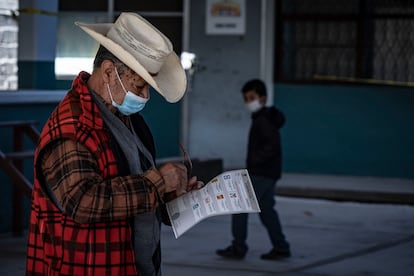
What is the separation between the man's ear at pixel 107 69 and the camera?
144 inches

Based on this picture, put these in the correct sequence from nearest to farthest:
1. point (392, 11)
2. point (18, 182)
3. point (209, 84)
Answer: point (18, 182) < point (392, 11) < point (209, 84)

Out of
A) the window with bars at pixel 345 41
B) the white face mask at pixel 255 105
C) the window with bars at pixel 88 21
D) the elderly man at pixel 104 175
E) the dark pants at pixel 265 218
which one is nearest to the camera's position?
the elderly man at pixel 104 175

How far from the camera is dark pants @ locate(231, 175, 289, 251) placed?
325 inches

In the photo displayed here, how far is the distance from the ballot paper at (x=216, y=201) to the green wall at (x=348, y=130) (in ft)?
31.0

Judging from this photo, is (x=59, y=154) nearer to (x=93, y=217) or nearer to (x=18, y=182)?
(x=93, y=217)

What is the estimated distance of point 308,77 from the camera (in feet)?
44.4

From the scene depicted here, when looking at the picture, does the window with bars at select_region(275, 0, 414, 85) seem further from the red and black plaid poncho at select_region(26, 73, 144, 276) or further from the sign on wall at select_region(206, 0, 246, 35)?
the red and black plaid poncho at select_region(26, 73, 144, 276)

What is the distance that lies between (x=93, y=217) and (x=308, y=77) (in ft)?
33.7

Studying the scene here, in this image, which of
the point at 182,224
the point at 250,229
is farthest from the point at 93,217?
the point at 250,229

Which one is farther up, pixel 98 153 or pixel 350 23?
pixel 350 23

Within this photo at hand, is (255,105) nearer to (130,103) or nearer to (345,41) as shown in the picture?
(130,103)

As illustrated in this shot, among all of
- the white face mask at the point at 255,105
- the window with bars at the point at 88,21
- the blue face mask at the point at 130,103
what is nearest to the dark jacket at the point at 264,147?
the white face mask at the point at 255,105

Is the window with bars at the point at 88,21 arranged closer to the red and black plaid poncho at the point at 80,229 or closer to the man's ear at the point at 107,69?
the man's ear at the point at 107,69

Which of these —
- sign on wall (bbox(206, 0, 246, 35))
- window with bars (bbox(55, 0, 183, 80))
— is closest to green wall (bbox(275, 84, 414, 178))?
sign on wall (bbox(206, 0, 246, 35))
